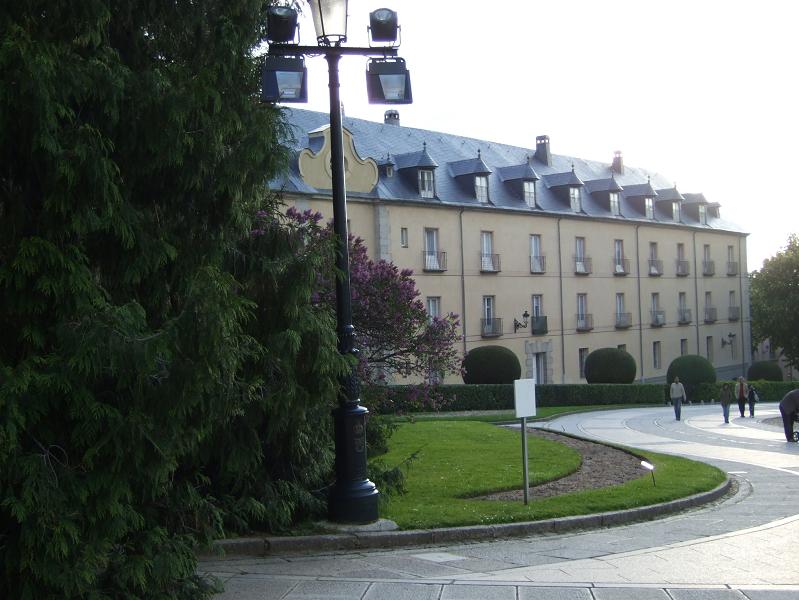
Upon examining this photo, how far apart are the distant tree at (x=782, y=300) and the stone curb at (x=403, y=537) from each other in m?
55.8

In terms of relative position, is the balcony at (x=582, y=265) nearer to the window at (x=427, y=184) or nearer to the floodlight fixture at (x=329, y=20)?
the window at (x=427, y=184)

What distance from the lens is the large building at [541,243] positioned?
4147cm

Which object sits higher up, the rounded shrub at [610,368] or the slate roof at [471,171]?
the slate roof at [471,171]

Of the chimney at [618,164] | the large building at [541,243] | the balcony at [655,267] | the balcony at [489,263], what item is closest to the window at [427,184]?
the large building at [541,243]

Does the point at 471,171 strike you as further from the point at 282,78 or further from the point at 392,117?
the point at 282,78

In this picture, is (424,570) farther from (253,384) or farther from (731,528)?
(731,528)

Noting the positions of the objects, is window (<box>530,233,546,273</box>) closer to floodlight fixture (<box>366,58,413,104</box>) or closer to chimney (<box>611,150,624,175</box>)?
chimney (<box>611,150,624,175</box>)

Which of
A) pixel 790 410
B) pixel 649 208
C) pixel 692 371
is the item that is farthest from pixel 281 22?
pixel 649 208

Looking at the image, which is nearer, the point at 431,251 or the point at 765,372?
the point at 431,251

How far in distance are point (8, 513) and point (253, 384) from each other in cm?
247

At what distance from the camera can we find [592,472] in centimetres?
1602

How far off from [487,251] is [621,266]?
40.2 ft

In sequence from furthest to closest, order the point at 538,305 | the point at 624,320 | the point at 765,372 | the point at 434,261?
the point at 765,372
the point at 624,320
the point at 538,305
the point at 434,261

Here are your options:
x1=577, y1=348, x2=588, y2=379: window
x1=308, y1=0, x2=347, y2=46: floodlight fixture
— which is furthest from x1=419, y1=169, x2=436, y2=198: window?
x1=308, y1=0, x2=347, y2=46: floodlight fixture
